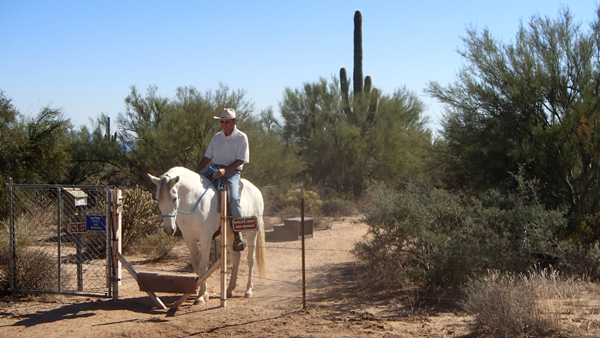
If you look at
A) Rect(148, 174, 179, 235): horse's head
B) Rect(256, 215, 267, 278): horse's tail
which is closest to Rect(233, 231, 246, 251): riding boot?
Rect(256, 215, 267, 278): horse's tail

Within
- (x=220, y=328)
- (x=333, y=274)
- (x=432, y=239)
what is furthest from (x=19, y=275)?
(x=432, y=239)

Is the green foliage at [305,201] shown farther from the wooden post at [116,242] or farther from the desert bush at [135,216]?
the wooden post at [116,242]

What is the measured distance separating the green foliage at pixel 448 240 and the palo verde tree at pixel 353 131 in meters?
14.9

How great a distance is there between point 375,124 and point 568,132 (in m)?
16.1

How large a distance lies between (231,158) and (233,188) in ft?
1.55

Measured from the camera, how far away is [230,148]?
24.8ft

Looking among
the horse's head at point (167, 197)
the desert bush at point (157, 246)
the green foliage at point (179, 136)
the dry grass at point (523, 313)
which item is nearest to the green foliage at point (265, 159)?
the green foliage at point (179, 136)

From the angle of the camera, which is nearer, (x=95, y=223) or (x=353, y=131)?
(x=95, y=223)

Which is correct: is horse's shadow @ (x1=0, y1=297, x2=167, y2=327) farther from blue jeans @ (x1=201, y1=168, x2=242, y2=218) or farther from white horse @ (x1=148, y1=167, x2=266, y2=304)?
blue jeans @ (x1=201, y1=168, x2=242, y2=218)

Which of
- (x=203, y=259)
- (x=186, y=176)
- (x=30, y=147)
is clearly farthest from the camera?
(x=30, y=147)

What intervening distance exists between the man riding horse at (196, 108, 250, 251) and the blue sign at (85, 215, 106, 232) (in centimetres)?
152

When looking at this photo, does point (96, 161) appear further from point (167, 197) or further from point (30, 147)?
point (167, 197)

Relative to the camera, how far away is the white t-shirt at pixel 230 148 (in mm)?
7539

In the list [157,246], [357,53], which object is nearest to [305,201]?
[157,246]
